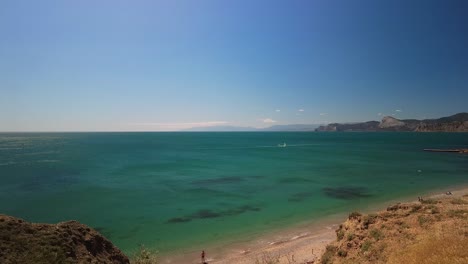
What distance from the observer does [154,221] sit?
33562 millimetres

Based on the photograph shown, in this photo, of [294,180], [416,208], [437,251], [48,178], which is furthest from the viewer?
[48,178]

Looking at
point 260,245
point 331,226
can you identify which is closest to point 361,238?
point 260,245

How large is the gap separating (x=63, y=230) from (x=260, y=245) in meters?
19.1

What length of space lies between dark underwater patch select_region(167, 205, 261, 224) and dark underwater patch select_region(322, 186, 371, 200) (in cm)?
1513

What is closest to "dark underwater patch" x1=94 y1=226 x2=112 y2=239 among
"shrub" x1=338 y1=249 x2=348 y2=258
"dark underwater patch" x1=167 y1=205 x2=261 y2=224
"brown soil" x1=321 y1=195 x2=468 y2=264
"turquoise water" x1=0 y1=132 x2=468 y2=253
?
"turquoise water" x1=0 y1=132 x2=468 y2=253

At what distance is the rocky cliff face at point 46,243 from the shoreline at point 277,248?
12.8 metres

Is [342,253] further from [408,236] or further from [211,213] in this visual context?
[211,213]

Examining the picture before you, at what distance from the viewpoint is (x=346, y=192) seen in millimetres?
47688

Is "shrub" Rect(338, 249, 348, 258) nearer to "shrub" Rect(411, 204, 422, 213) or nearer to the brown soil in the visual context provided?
the brown soil

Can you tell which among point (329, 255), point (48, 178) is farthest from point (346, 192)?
point (48, 178)

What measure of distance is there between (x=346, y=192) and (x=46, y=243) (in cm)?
4671

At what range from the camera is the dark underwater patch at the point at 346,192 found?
146 feet

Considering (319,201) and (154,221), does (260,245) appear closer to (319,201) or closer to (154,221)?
(154,221)

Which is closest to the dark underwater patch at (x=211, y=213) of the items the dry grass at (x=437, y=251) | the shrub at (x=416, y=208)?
the shrub at (x=416, y=208)
